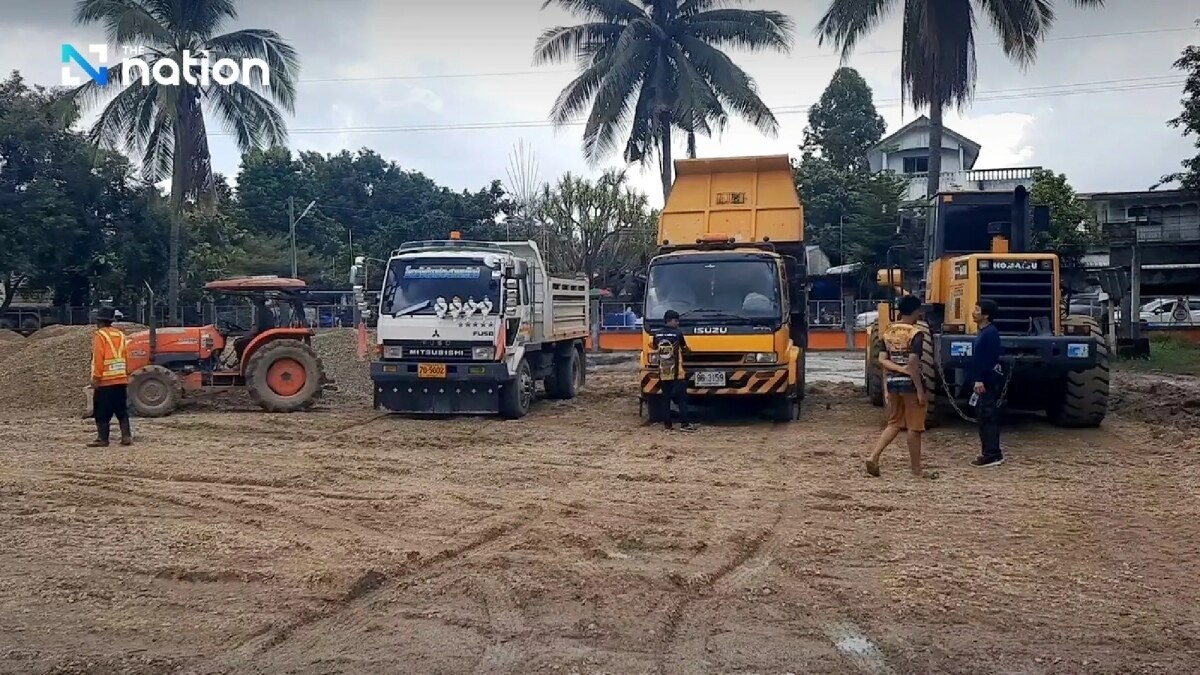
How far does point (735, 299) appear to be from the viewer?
46.6 ft

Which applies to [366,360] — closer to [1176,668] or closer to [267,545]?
[267,545]

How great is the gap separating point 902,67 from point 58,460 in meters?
18.5

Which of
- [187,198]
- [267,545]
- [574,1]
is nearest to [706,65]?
[574,1]

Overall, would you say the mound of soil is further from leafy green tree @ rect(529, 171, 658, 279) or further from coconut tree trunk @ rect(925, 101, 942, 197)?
leafy green tree @ rect(529, 171, 658, 279)

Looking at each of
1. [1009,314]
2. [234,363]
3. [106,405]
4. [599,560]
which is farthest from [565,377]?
[599,560]

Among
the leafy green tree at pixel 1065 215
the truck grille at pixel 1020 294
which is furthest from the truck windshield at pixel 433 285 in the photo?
the leafy green tree at pixel 1065 215

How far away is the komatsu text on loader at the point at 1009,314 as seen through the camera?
→ 12.0 m

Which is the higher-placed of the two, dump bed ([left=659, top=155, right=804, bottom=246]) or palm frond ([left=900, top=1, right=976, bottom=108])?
A: palm frond ([left=900, top=1, right=976, bottom=108])

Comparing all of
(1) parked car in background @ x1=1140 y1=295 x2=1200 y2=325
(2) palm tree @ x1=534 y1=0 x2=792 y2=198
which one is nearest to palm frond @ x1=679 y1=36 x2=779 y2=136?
(2) palm tree @ x1=534 y1=0 x2=792 y2=198

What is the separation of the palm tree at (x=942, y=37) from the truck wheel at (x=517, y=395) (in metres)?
11.3

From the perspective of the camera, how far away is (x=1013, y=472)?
10234 millimetres

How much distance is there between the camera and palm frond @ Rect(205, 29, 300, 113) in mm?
29297

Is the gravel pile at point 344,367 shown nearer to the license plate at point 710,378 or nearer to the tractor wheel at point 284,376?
the tractor wheel at point 284,376

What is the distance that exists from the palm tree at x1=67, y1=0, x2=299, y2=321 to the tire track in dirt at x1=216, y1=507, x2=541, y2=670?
23.3 meters
